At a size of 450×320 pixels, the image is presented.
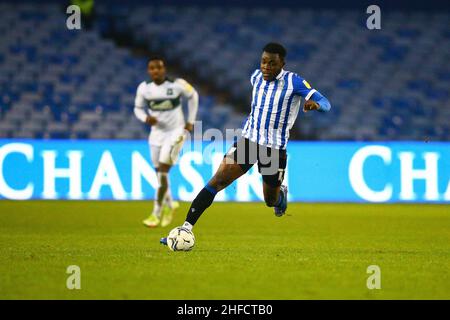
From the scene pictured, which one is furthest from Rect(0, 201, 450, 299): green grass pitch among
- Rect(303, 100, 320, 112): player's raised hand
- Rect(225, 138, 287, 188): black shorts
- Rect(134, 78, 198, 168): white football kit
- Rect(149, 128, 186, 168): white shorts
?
Rect(303, 100, 320, 112): player's raised hand

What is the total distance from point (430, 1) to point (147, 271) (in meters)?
20.2

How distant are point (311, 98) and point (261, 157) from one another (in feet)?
2.67

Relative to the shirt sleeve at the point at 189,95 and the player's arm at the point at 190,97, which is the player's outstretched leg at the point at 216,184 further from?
the shirt sleeve at the point at 189,95

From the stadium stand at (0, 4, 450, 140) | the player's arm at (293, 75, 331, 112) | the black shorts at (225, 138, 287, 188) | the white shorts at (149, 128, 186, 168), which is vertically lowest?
the black shorts at (225, 138, 287, 188)

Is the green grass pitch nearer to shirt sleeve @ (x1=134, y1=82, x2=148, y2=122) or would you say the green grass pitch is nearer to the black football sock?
the black football sock

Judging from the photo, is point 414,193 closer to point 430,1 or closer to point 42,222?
point 42,222

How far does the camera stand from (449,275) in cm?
794

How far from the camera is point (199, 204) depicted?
30.6 feet

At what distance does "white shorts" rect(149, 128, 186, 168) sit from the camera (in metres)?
13.2

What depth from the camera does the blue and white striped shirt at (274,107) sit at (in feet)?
31.3

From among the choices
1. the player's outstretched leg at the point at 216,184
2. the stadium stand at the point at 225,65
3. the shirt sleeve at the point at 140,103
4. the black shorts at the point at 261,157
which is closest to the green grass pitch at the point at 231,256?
the player's outstretched leg at the point at 216,184

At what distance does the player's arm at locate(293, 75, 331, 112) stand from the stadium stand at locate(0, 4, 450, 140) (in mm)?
11791

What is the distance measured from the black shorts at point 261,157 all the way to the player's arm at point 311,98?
2.24 feet
